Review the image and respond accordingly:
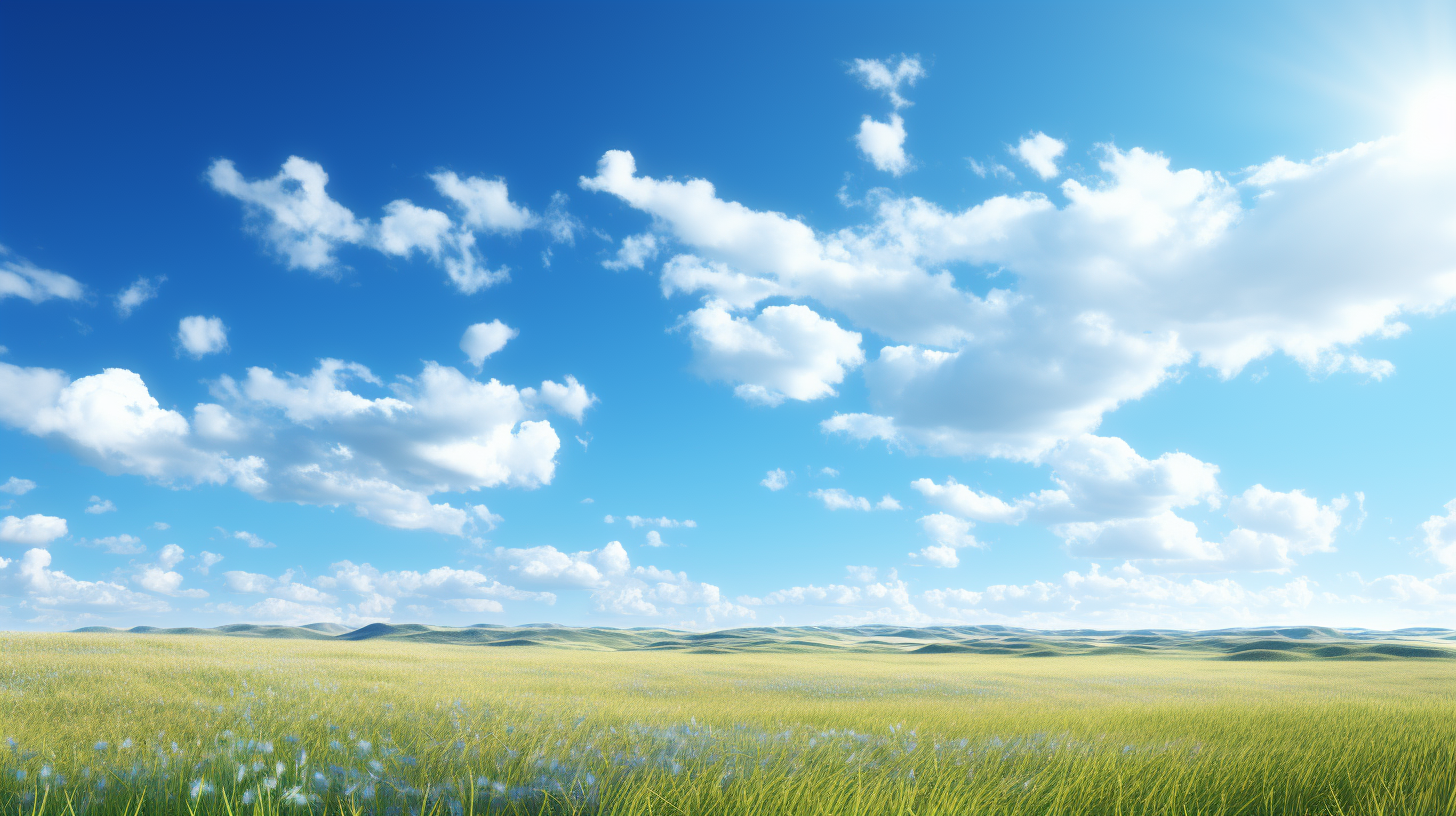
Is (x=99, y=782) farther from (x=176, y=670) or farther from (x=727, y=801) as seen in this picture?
(x=176, y=670)

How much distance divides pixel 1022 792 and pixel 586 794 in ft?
8.36

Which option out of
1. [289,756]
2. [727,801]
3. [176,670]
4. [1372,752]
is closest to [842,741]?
[727,801]

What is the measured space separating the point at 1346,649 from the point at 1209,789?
90393mm

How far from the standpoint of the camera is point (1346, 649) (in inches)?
2761

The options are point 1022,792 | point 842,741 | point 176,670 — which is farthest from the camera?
point 176,670

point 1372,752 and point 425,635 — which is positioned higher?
point 1372,752

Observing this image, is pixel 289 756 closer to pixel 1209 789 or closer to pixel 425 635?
pixel 1209 789

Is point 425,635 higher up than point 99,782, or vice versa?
point 99,782

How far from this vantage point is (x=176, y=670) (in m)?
13.8

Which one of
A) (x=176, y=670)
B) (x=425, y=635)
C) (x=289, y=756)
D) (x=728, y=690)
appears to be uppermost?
(x=289, y=756)

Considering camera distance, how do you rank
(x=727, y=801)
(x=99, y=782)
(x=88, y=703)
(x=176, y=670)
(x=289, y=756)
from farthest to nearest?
(x=176, y=670) → (x=88, y=703) → (x=289, y=756) → (x=99, y=782) → (x=727, y=801)

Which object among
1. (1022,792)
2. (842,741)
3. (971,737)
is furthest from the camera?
(971,737)

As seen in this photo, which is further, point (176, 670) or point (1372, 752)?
point (176, 670)

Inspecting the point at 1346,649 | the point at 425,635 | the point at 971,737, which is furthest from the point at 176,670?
the point at 425,635
